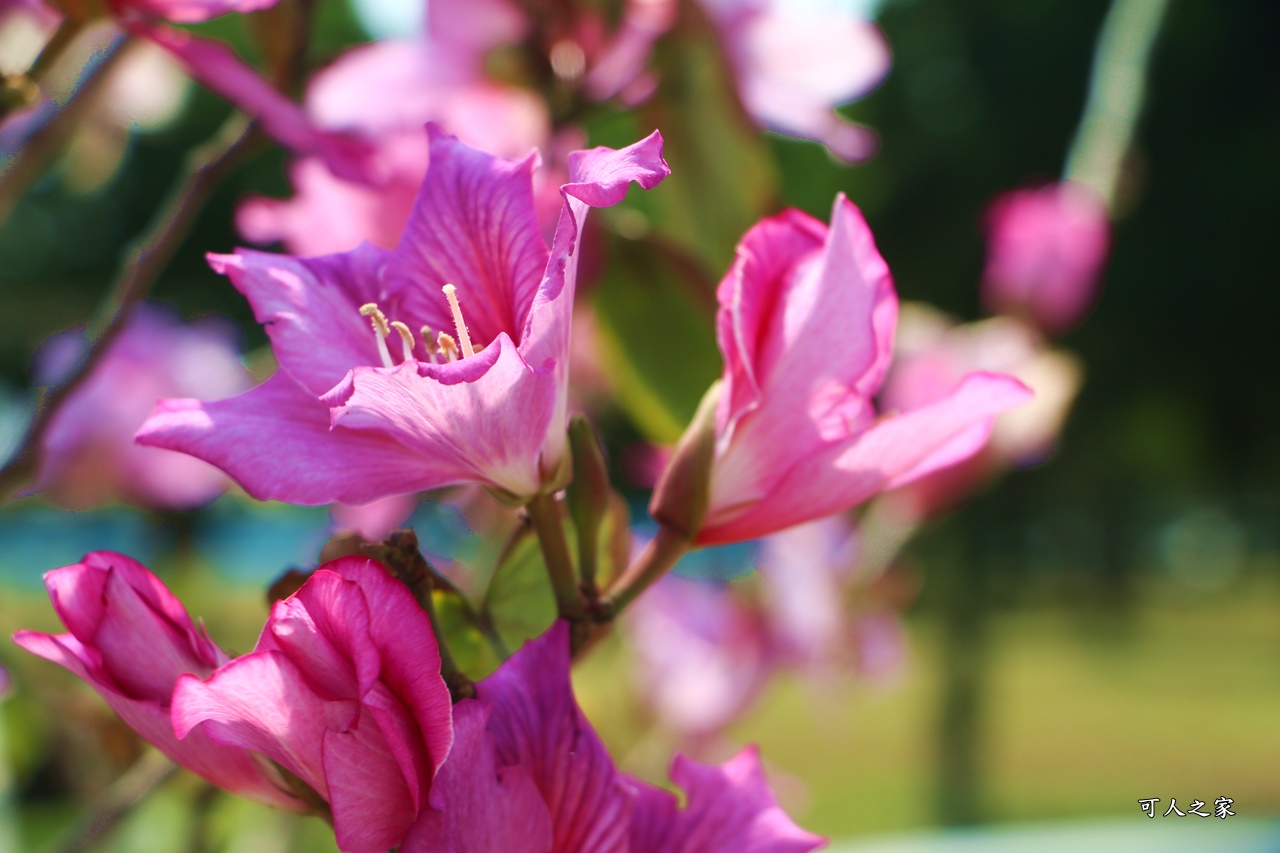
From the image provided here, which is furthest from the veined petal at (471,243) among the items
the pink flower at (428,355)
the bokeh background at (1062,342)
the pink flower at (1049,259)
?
the bokeh background at (1062,342)

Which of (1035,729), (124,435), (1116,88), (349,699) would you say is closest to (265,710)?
(349,699)

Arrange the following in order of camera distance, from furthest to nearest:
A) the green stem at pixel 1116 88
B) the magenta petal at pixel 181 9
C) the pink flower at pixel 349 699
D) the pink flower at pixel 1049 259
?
the pink flower at pixel 1049 259 < the green stem at pixel 1116 88 < the magenta petal at pixel 181 9 < the pink flower at pixel 349 699

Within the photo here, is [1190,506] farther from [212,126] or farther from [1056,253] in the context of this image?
[1056,253]

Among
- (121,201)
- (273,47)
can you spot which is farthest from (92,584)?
(121,201)

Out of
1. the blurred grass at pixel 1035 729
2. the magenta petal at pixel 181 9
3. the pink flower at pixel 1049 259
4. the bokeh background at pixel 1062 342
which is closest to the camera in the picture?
Answer: the magenta petal at pixel 181 9

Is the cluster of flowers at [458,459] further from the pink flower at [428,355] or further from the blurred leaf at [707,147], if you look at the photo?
the blurred leaf at [707,147]

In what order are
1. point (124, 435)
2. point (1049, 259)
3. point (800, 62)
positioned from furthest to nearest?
1. point (1049, 259)
2. point (124, 435)
3. point (800, 62)

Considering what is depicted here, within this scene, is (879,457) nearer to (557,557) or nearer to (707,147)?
(557,557)

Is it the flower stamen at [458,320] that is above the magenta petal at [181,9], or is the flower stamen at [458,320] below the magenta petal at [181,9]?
below
